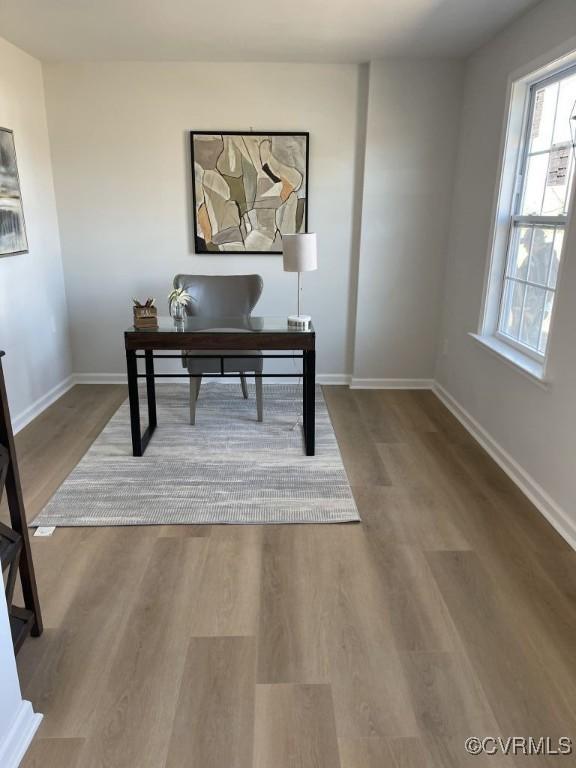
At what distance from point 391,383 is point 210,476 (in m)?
2.09

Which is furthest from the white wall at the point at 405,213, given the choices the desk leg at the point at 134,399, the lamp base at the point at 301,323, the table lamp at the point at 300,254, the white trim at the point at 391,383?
the desk leg at the point at 134,399

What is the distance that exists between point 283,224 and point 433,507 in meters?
2.54

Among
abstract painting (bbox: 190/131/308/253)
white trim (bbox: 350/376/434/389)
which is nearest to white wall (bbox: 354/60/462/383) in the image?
white trim (bbox: 350/376/434/389)

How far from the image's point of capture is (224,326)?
3.23 meters

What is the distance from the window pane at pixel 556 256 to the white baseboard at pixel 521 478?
0.98 m

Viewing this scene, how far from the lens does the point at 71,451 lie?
10.8 feet

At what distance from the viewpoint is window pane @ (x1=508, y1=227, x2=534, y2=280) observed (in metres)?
3.08

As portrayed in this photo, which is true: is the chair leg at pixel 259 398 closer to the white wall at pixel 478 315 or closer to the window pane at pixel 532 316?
the white wall at pixel 478 315

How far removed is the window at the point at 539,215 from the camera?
270cm

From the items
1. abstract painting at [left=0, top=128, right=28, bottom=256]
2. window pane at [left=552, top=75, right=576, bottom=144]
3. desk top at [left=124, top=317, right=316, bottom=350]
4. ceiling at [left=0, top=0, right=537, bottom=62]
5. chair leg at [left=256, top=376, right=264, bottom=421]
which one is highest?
ceiling at [left=0, top=0, right=537, bottom=62]

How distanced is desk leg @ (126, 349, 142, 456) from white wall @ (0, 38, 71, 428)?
2.89ft

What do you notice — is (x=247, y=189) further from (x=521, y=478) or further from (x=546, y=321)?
(x=521, y=478)

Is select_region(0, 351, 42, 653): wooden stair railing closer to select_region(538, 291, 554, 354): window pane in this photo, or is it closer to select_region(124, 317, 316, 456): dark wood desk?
select_region(124, 317, 316, 456): dark wood desk

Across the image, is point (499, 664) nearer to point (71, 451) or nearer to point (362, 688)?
point (362, 688)
